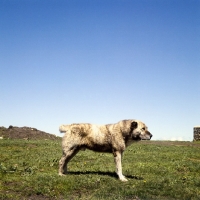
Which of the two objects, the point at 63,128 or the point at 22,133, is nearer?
A: the point at 63,128

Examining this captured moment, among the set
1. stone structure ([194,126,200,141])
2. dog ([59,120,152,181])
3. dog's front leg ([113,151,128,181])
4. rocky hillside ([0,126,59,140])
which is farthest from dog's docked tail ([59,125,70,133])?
stone structure ([194,126,200,141])

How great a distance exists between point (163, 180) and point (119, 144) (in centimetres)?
268

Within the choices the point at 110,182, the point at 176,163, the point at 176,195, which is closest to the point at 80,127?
the point at 110,182

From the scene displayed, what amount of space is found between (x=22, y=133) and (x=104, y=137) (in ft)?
118

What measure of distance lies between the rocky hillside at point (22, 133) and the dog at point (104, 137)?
3351cm

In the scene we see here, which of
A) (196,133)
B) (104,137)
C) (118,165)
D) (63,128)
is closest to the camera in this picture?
(118,165)

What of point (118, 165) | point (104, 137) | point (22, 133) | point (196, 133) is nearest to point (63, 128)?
point (104, 137)

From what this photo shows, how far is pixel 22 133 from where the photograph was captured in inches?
1870

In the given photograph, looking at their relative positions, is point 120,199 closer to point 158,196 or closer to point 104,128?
point 158,196

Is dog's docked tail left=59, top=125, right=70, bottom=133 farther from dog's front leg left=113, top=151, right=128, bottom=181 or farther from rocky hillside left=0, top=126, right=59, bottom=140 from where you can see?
rocky hillside left=0, top=126, right=59, bottom=140

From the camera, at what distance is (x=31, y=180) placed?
41.7 ft

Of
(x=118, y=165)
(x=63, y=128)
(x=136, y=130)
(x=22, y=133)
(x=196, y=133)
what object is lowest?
(x=118, y=165)

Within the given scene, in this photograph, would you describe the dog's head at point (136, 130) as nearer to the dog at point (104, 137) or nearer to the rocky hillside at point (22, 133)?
the dog at point (104, 137)

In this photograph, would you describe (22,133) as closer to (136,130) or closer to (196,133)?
(196,133)
